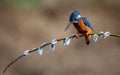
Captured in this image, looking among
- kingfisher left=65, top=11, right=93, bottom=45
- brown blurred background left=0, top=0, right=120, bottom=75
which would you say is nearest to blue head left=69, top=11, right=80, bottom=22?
kingfisher left=65, top=11, right=93, bottom=45


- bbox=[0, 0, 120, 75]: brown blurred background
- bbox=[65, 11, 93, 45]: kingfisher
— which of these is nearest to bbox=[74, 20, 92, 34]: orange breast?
bbox=[65, 11, 93, 45]: kingfisher

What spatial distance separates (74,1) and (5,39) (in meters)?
1.55

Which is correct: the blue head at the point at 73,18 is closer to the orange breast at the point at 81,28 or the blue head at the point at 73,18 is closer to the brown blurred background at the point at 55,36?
the orange breast at the point at 81,28

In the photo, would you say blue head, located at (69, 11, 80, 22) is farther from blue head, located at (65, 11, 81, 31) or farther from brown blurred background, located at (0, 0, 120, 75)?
brown blurred background, located at (0, 0, 120, 75)

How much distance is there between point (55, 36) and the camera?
7.77 m

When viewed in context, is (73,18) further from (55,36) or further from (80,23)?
(55,36)

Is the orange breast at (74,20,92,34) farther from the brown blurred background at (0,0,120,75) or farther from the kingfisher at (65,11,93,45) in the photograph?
the brown blurred background at (0,0,120,75)

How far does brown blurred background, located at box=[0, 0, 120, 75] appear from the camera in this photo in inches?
280

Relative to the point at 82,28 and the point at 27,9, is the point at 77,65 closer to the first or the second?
the point at 27,9

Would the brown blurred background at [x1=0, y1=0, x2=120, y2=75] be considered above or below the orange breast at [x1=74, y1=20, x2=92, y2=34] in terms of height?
above

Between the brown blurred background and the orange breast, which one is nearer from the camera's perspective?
the orange breast

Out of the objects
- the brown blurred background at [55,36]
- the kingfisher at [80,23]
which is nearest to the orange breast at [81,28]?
the kingfisher at [80,23]

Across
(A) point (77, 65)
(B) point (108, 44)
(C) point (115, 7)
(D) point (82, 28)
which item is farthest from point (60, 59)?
(D) point (82, 28)

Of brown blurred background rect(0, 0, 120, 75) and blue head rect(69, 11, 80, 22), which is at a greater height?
brown blurred background rect(0, 0, 120, 75)
